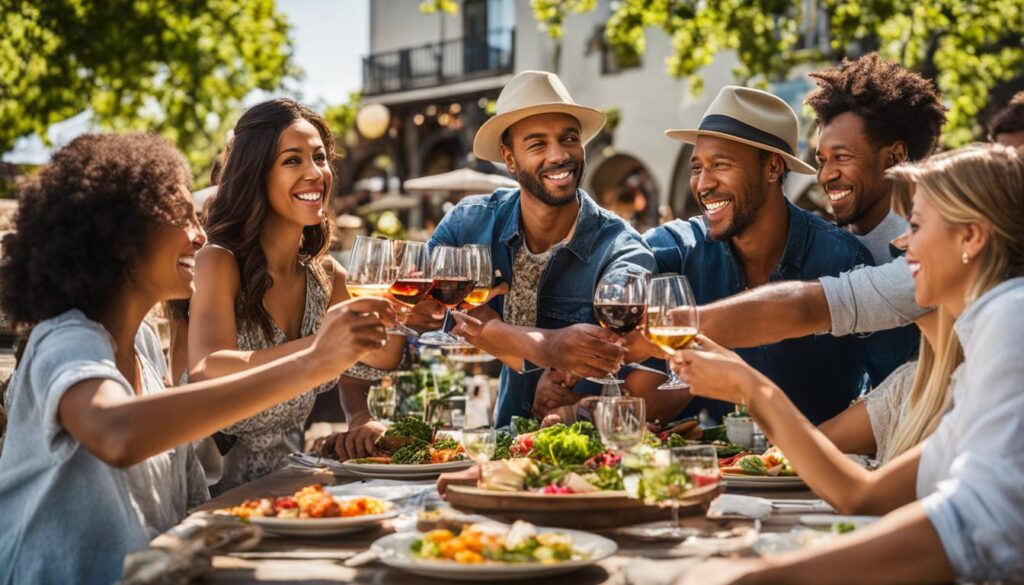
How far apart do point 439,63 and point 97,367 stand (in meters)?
24.8

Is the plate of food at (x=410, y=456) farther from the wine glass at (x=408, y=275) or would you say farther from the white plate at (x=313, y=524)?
the white plate at (x=313, y=524)

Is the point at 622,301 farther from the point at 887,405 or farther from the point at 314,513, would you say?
the point at 314,513

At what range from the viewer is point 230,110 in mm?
19859

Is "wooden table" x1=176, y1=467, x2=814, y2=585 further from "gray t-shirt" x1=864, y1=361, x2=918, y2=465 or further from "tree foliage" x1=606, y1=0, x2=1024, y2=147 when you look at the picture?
"tree foliage" x1=606, y1=0, x2=1024, y2=147

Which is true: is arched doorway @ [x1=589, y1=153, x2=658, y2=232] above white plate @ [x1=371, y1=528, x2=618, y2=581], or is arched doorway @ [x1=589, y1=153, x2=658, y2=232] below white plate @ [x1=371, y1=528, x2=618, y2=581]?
above

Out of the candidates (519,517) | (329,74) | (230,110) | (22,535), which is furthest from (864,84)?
(329,74)

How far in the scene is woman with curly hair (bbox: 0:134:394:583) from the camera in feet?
7.14

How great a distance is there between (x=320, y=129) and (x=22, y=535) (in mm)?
2058

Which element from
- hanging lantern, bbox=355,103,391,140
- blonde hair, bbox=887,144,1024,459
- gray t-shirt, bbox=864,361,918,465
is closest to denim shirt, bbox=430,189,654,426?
gray t-shirt, bbox=864,361,918,465

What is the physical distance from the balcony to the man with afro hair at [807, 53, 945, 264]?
66.0 feet

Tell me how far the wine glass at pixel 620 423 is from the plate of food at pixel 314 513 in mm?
540

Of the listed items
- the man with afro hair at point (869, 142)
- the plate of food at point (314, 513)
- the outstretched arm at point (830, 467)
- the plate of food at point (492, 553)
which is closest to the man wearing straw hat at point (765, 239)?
the man with afro hair at point (869, 142)

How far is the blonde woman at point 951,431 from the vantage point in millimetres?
1889

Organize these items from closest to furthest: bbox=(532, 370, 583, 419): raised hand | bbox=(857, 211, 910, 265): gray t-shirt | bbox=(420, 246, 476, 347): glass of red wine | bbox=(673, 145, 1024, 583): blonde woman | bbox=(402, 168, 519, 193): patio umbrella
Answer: bbox=(673, 145, 1024, 583): blonde woman, bbox=(420, 246, 476, 347): glass of red wine, bbox=(532, 370, 583, 419): raised hand, bbox=(857, 211, 910, 265): gray t-shirt, bbox=(402, 168, 519, 193): patio umbrella
